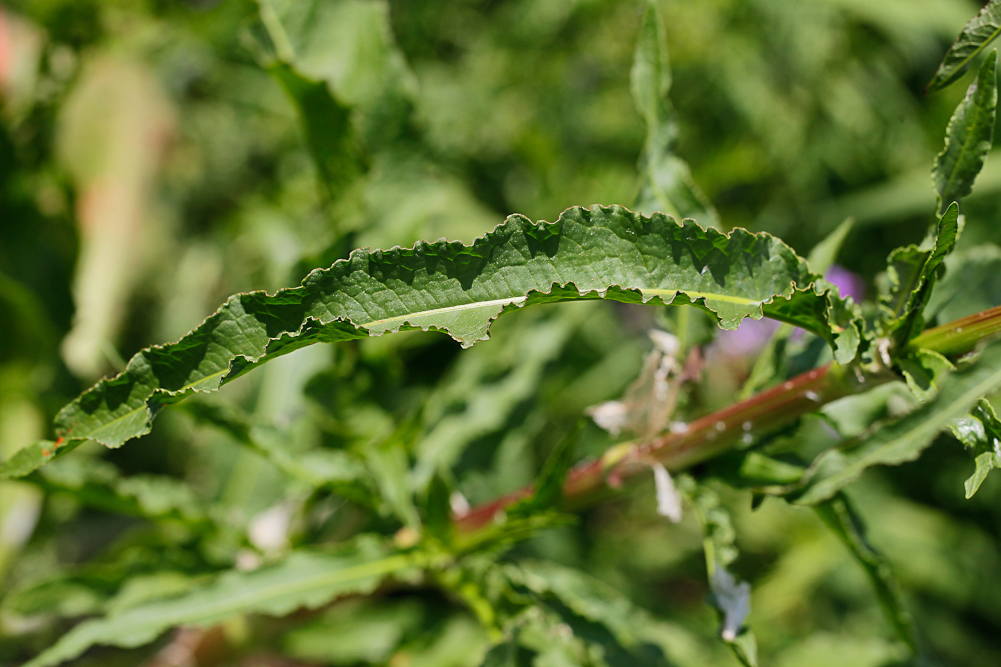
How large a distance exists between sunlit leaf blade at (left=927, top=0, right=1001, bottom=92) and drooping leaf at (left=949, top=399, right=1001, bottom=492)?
25 centimetres

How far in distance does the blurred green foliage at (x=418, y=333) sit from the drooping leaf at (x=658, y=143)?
0.06ft

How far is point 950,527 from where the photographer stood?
1.81 meters

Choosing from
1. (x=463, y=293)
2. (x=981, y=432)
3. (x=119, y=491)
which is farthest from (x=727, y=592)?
(x=119, y=491)

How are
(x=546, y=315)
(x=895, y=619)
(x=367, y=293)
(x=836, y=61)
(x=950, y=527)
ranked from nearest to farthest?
(x=367, y=293) → (x=895, y=619) → (x=546, y=315) → (x=950, y=527) → (x=836, y=61)

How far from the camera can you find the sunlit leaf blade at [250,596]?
75cm

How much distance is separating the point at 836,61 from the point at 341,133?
1.60 m

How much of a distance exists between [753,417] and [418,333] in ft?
2.73

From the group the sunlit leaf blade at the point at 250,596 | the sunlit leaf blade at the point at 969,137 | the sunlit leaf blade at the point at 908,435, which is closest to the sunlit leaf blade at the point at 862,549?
the sunlit leaf blade at the point at 908,435

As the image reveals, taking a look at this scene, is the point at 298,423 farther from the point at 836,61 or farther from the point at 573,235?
the point at 836,61

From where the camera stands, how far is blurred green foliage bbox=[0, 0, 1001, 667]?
887mm

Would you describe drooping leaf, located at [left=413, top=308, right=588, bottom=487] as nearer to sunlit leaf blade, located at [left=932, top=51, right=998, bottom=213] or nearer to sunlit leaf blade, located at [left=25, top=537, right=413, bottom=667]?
sunlit leaf blade, located at [left=25, top=537, right=413, bottom=667]

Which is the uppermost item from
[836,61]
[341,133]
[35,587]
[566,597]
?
[836,61]

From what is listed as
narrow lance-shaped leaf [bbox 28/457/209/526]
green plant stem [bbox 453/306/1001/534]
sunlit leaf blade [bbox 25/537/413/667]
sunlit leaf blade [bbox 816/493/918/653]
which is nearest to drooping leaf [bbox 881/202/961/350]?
green plant stem [bbox 453/306/1001/534]

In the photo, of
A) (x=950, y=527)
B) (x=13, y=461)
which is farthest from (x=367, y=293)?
(x=950, y=527)
